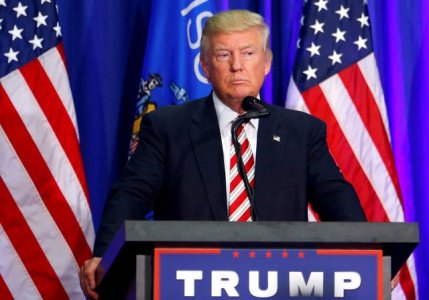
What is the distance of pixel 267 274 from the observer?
6.55 feet

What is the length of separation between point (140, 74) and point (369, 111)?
42.6 inches

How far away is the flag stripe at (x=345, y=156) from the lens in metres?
4.30

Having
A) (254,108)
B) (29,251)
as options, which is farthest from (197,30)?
(254,108)

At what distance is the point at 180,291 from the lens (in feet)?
6.47

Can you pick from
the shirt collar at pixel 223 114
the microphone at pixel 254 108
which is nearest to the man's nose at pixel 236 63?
the shirt collar at pixel 223 114

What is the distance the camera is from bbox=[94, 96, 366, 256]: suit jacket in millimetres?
2750

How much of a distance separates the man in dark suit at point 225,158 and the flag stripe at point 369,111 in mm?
1409

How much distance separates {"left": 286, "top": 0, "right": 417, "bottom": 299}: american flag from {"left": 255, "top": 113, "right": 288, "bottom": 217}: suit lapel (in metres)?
1.45

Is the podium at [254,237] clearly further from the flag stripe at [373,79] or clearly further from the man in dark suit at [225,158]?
the flag stripe at [373,79]

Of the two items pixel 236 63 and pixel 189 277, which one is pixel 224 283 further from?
pixel 236 63

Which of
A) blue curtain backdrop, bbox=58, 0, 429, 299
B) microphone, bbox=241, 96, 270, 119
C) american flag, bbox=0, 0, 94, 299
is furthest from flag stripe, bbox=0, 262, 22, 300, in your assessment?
microphone, bbox=241, 96, 270, 119

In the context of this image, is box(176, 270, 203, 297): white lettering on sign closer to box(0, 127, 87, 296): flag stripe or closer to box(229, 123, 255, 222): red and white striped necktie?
box(229, 123, 255, 222): red and white striped necktie

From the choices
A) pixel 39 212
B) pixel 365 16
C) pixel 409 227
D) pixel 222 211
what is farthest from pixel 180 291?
pixel 365 16

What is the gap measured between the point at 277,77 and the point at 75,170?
1078 mm
